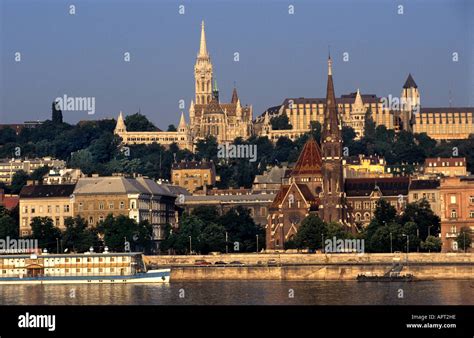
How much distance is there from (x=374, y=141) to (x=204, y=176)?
30.4 metres

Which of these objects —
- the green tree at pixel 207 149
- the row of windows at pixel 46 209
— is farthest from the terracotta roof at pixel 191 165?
the row of windows at pixel 46 209

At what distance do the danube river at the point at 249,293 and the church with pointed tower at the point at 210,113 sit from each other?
10189 cm

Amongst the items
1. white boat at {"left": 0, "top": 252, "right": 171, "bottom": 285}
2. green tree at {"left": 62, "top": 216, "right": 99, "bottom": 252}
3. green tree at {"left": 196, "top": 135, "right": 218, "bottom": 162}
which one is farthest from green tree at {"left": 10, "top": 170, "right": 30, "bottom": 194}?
white boat at {"left": 0, "top": 252, "right": 171, "bottom": 285}

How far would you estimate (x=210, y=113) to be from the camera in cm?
17500

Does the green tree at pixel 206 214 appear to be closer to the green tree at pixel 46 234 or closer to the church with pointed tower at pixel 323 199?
the church with pointed tower at pixel 323 199

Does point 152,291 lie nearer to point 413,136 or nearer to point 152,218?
point 152,218

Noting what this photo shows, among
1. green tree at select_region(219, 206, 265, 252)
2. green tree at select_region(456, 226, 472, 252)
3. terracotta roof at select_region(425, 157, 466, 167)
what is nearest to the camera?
green tree at select_region(456, 226, 472, 252)

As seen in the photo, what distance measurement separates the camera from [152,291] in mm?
60438

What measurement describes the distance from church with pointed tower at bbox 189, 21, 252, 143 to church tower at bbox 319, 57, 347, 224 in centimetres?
6382

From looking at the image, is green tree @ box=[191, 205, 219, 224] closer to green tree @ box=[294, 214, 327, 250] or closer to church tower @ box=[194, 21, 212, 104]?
green tree @ box=[294, 214, 327, 250]

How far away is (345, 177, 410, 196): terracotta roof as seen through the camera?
4397 inches

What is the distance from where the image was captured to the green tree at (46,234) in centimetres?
8981

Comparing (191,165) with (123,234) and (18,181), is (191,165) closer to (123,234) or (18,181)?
(18,181)

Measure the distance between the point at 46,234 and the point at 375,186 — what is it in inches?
1149
